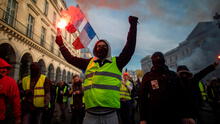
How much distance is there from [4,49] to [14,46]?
48.8 inches

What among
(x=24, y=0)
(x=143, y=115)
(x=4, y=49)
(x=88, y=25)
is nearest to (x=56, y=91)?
(x=88, y=25)

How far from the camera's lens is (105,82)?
1783mm

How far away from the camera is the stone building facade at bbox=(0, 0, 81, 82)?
11.4 m

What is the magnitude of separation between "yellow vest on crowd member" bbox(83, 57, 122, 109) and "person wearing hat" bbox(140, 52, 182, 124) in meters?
0.75

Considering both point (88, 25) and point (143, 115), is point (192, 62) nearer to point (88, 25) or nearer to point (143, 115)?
point (88, 25)

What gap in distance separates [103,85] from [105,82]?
0.16 feet

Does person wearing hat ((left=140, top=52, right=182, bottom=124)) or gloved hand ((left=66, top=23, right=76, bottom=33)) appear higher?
gloved hand ((left=66, top=23, right=76, bottom=33))

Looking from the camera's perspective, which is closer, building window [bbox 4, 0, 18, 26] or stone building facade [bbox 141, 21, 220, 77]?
building window [bbox 4, 0, 18, 26]

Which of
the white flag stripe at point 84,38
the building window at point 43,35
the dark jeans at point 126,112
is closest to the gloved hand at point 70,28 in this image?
the white flag stripe at point 84,38

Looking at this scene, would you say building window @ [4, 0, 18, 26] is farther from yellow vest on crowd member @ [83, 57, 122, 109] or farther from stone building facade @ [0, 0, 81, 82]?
yellow vest on crowd member @ [83, 57, 122, 109]

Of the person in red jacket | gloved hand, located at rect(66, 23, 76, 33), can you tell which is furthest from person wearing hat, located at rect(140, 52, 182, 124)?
gloved hand, located at rect(66, 23, 76, 33)

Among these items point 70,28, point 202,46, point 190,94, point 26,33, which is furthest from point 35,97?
point 202,46

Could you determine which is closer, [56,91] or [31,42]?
[56,91]

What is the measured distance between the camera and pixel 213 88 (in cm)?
611
